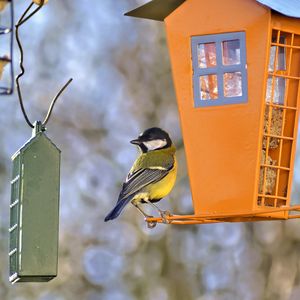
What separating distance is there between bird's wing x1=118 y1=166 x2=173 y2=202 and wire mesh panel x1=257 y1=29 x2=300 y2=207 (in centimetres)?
46

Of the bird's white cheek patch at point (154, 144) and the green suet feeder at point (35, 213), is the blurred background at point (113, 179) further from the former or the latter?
the green suet feeder at point (35, 213)

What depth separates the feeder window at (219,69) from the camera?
15.7 feet

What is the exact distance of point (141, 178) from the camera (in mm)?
5086

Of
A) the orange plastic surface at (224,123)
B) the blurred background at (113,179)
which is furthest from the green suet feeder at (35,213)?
the blurred background at (113,179)

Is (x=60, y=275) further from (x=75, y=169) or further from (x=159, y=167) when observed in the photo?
(x=159, y=167)

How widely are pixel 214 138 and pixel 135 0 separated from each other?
5.56m

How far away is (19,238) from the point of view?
4.43 meters

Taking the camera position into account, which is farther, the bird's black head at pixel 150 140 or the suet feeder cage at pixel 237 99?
the bird's black head at pixel 150 140

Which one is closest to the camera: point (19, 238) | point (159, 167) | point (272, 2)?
point (19, 238)

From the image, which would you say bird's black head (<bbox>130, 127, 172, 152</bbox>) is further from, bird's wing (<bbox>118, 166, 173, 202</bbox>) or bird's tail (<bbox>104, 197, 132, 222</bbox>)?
bird's tail (<bbox>104, 197, 132, 222</bbox>)

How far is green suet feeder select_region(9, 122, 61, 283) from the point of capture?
14.5ft

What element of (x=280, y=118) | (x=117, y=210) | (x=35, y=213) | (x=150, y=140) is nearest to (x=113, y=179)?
(x=150, y=140)

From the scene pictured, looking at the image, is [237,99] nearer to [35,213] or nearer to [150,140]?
[150,140]

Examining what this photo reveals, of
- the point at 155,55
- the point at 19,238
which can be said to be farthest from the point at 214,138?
the point at 155,55
